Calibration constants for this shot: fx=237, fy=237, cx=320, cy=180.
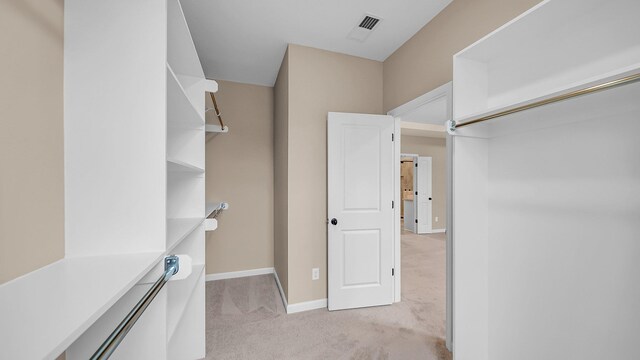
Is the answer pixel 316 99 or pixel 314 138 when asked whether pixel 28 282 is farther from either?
pixel 316 99

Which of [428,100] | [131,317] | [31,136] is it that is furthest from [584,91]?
[31,136]

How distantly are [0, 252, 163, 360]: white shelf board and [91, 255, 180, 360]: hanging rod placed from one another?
0.06 meters

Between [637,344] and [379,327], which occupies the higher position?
[637,344]

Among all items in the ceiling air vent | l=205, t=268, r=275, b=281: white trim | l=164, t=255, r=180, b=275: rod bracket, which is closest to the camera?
l=164, t=255, r=180, b=275: rod bracket

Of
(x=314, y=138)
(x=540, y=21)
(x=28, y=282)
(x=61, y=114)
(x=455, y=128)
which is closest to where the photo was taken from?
(x=28, y=282)

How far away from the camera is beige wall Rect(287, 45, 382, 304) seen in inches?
94.9

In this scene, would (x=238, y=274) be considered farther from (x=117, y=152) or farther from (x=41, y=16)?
(x=41, y=16)

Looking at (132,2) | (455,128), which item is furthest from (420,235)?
(132,2)

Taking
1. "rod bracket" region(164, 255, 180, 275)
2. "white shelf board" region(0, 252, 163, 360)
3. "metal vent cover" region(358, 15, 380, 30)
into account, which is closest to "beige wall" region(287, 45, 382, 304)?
"metal vent cover" region(358, 15, 380, 30)

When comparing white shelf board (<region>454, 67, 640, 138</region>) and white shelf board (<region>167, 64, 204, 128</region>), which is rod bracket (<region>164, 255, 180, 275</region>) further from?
white shelf board (<region>454, 67, 640, 138</region>)

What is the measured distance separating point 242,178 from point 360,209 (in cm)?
185

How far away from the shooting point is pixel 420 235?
19.3 ft

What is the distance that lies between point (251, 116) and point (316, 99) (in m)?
1.37

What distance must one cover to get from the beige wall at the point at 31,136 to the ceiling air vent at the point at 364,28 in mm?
1948
